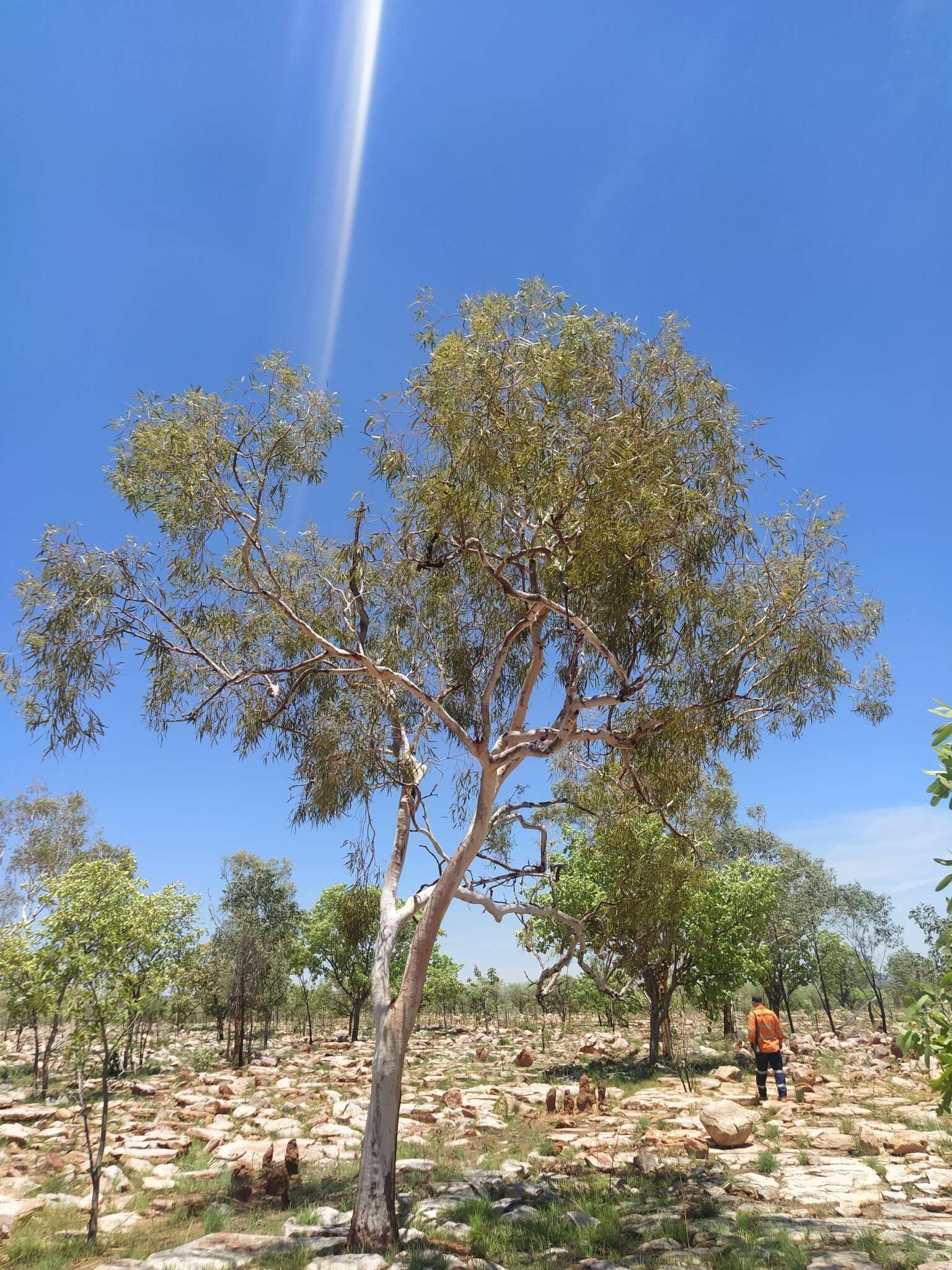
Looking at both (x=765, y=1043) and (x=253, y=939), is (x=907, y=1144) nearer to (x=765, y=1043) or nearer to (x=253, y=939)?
(x=765, y=1043)

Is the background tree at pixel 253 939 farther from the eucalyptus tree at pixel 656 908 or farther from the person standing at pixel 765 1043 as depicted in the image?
the person standing at pixel 765 1043

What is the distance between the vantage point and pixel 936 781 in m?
3.16

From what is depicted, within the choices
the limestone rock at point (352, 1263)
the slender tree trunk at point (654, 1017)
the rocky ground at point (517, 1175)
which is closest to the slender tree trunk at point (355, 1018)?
the rocky ground at point (517, 1175)

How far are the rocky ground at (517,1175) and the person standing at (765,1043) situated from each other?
473mm

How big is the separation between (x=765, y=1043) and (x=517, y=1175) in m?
6.85

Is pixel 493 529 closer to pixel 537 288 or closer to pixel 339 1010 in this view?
pixel 537 288

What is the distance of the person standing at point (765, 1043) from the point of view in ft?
49.7

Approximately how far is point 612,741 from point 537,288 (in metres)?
5.04

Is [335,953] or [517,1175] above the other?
[335,953]

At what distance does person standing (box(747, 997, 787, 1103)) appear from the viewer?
15148 mm

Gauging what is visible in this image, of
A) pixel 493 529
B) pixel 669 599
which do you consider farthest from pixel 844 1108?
pixel 493 529

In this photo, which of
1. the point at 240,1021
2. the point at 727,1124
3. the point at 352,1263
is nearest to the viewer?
the point at 352,1263

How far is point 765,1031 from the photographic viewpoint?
50.6 feet

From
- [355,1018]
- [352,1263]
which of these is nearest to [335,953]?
[355,1018]
